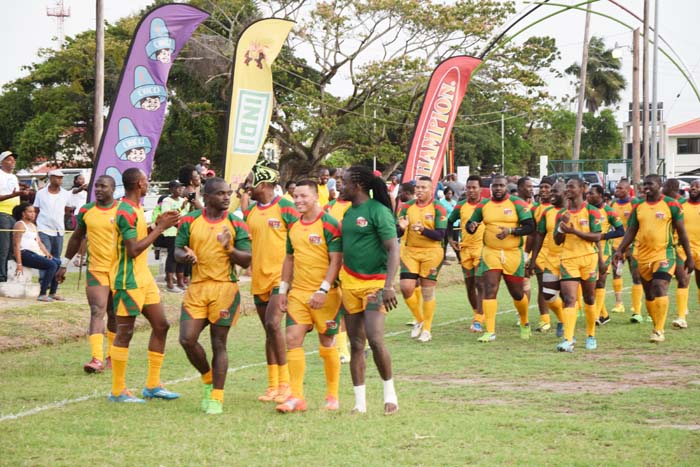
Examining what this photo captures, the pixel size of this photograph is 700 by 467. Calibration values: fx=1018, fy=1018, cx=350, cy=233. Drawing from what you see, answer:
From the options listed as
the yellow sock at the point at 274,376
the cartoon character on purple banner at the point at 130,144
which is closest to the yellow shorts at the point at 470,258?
the cartoon character on purple banner at the point at 130,144

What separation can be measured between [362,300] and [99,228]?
3.27m

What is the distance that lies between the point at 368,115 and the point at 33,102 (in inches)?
792

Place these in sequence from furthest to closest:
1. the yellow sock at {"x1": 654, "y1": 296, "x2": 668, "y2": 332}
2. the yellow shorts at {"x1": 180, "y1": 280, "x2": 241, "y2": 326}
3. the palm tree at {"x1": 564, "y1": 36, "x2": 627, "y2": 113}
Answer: the palm tree at {"x1": 564, "y1": 36, "x2": 627, "y2": 113}
the yellow sock at {"x1": 654, "y1": 296, "x2": 668, "y2": 332}
the yellow shorts at {"x1": 180, "y1": 280, "x2": 241, "y2": 326}

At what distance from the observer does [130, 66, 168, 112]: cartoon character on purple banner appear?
14.6 meters

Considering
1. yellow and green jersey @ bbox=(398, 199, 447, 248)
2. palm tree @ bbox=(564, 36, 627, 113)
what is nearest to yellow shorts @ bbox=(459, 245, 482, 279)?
yellow and green jersey @ bbox=(398, 199, 447, 248)

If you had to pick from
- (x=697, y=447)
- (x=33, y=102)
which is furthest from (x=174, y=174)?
(x=697, y=447)

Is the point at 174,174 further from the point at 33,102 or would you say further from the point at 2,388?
the point at 2,388

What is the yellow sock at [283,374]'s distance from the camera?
30.7 feet

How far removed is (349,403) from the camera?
9156mm

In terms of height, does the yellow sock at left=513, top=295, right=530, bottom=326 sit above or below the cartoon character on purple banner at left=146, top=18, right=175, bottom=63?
below

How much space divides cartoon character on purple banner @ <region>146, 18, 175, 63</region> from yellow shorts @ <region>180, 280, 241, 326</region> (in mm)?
6817

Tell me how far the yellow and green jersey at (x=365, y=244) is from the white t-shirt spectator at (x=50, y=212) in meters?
9.28

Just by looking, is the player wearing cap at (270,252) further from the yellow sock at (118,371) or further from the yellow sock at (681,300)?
the yellow sock at (681,300)

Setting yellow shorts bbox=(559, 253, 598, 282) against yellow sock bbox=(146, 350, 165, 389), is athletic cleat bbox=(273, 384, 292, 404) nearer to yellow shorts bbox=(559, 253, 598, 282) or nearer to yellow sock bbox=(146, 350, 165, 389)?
yellow sock bbox=(146, 350, 165, 389)
